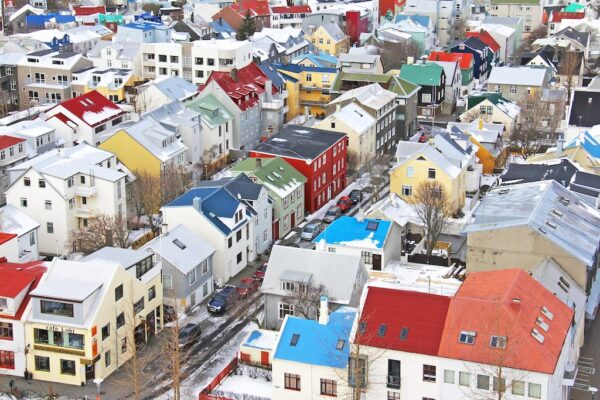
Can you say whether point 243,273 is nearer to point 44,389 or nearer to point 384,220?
point 384,220

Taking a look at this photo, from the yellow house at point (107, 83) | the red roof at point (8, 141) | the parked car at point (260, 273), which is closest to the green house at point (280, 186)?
the parked car at point (260, 273)

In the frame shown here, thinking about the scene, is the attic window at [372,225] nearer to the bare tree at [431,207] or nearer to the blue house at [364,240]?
the blue house at [364,240]

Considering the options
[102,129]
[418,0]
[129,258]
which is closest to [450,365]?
[129,258]

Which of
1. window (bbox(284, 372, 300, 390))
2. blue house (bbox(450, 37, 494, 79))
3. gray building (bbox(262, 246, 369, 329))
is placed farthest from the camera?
blue house (bbox(450, 37, 494, 79))

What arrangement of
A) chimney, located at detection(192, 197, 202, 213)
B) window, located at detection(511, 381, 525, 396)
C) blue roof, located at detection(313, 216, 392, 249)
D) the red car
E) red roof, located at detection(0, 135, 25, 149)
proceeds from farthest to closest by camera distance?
the red car, red roof, located at detection(0, 135, 25, 149), chimney, located at detection(192, 197, 202, 213), blue roof, located at detection(313, 216, 392, 249), window, located at detection(511, 381, 525, 396)

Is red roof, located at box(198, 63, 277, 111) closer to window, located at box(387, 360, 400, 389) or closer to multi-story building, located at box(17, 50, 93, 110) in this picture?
multi-story building, located at box(17, 50, 93, 110)

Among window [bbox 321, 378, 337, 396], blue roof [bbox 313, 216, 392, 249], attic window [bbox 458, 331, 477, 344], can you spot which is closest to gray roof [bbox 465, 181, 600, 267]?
blue roof [bbox 313, 216, 392, 249]
